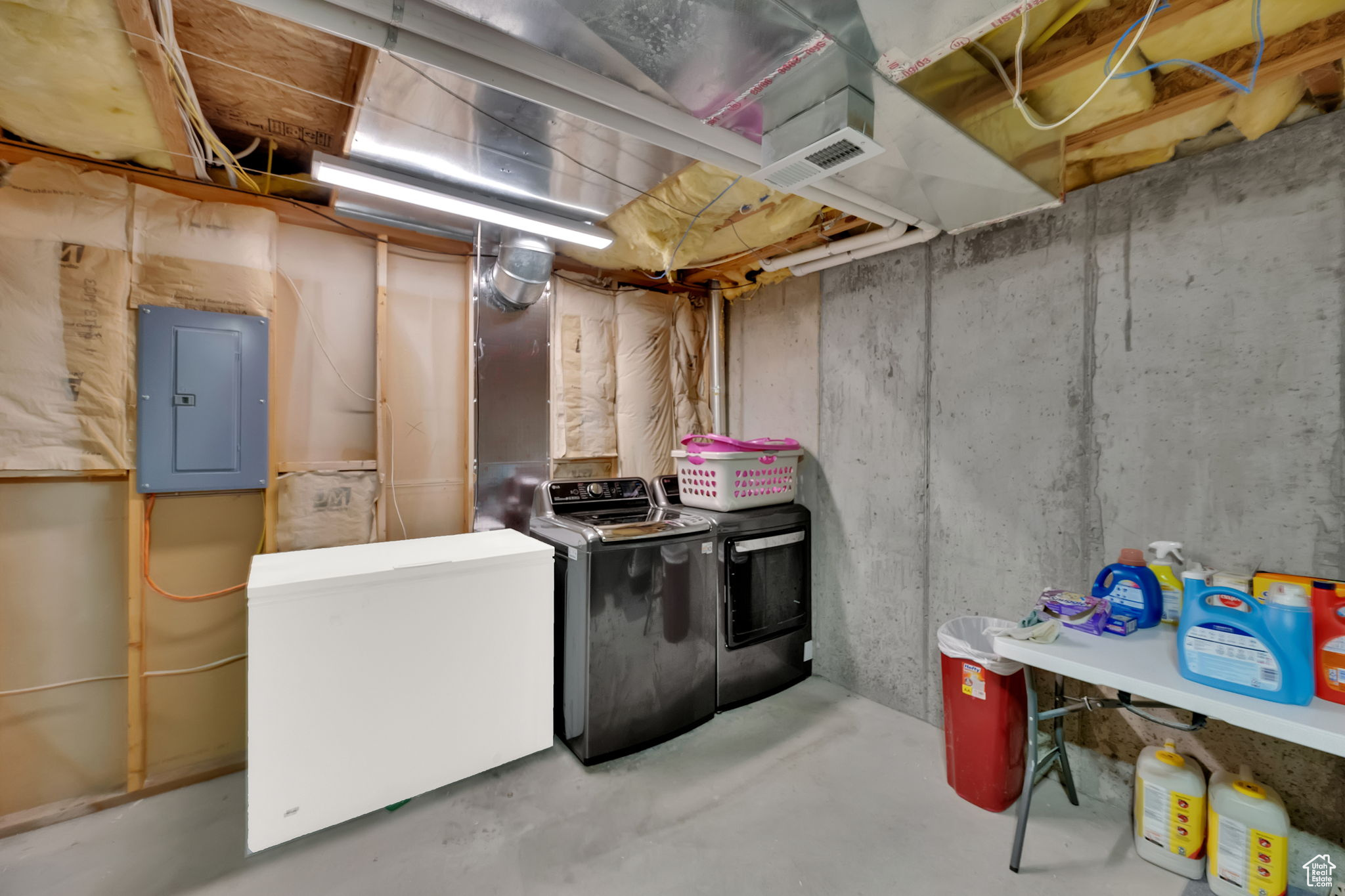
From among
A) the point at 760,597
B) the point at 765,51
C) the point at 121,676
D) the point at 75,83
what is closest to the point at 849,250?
the point at 765,51

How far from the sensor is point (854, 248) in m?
2.68

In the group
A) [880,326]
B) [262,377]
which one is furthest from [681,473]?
[262,377]

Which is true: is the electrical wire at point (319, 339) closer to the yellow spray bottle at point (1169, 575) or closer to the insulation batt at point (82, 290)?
the insulation batt at point (82, 290)

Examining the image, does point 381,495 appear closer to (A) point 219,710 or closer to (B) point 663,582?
(A) point 219,710

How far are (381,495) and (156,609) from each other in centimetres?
90

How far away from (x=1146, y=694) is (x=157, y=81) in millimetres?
3287

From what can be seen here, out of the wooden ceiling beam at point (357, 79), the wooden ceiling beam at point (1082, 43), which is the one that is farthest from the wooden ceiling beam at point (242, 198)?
the wooden ceiling beam at point (1082, 43)

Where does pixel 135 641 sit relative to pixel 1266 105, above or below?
below

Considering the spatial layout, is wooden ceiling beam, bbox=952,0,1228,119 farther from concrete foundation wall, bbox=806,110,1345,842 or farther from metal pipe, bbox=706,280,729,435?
metal pipe, bbox=706,280,729,435

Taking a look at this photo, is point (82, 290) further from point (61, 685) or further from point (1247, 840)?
point (1247, 840)

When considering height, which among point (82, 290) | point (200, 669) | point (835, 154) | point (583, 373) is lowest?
point (200, 669)

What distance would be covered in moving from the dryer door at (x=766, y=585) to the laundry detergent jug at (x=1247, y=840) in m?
1.71

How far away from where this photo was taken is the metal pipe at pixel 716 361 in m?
3.65

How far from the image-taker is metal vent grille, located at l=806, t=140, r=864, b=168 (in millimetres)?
1491
